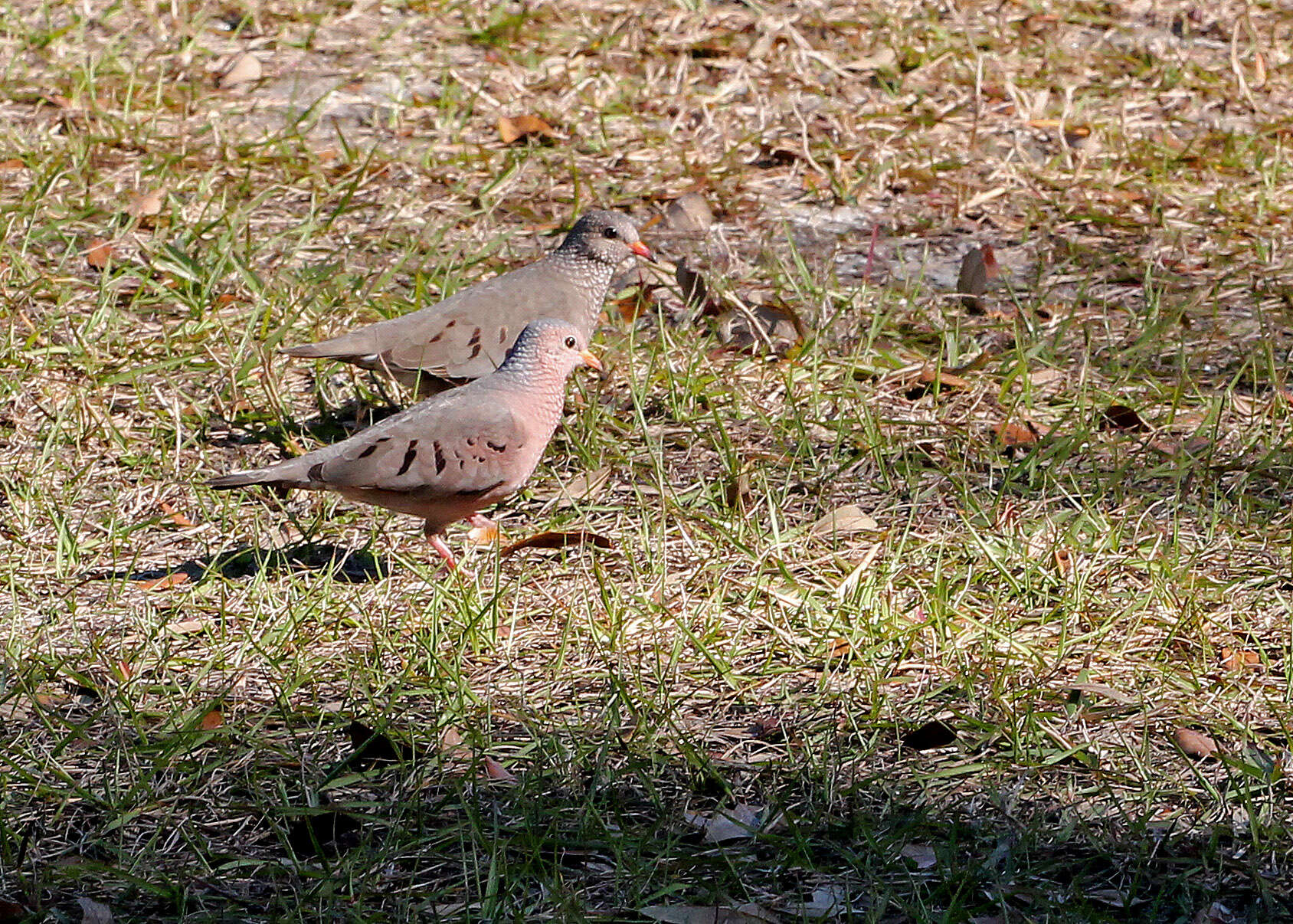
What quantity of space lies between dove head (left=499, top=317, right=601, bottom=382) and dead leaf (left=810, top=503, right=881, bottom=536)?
0.81 m

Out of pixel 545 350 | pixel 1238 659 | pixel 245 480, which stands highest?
pixel 545 350

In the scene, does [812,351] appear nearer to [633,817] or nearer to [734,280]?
[734,280]

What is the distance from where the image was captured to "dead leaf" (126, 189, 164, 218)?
5.73 meters

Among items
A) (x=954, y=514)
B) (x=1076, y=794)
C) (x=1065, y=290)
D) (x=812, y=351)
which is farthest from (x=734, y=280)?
(x=1076, y=794)

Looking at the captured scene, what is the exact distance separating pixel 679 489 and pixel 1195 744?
1.64 metres

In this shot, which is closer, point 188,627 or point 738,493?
point 188,627

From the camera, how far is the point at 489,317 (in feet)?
15.4

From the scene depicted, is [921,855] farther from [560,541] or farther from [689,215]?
[689,215]

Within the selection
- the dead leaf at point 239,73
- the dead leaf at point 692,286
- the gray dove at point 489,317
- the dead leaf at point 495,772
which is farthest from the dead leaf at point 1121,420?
the dead leaf at point 239,73

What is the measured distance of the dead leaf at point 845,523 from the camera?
420 cm

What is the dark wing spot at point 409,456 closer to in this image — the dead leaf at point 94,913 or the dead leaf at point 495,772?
the dead leaf at point 495,772

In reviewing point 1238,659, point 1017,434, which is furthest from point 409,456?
point 1238,659

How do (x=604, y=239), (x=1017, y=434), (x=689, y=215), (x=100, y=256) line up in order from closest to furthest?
(x=1017, y=434)
(x=604, y=239)
(x=100, y=256)
(x=689, y=215)

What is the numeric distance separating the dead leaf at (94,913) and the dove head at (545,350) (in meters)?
1.80
